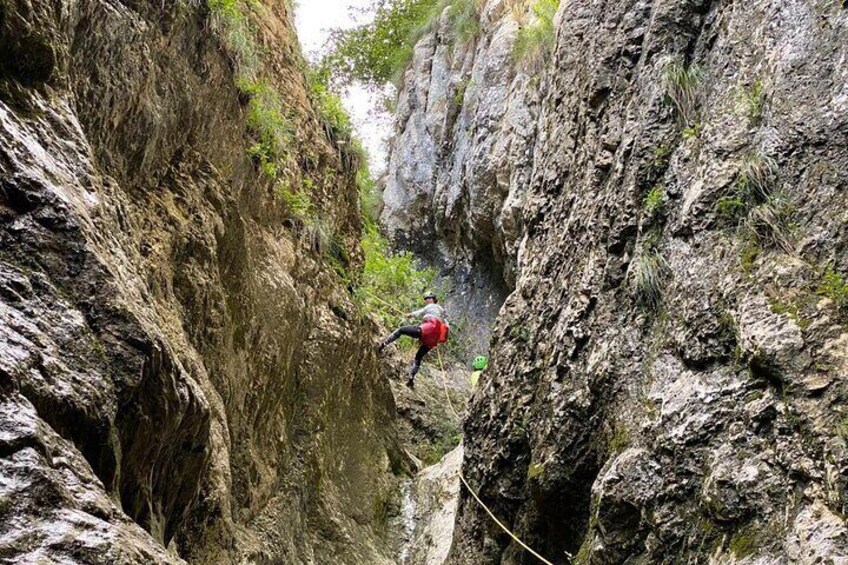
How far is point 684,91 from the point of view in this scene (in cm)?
661

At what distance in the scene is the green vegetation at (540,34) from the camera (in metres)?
14.7

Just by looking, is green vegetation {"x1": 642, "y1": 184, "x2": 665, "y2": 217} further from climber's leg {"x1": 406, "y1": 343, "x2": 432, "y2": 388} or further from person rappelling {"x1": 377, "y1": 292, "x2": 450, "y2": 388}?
climber's leg {"x1": 406, "y1": 343, "x2": 432, "y2": 388}

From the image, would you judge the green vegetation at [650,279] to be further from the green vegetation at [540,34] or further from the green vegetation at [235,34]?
the green vegetation at [540,34]

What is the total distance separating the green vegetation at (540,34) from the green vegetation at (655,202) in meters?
8.83

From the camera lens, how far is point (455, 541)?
865 centimetres

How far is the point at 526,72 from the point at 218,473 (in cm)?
1176

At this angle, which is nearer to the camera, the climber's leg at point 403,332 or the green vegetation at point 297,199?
the green vegetation at point 297,199

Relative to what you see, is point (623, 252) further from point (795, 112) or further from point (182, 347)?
point (182, 347)

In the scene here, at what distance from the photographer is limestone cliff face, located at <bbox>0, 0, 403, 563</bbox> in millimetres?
3262

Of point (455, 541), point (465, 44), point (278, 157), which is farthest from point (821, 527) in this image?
point (465, 44)

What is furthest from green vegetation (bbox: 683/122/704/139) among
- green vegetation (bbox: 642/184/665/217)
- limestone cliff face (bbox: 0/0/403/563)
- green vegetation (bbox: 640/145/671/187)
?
limestone cliff face (bbox: 0/0/403/563)

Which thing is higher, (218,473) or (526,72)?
(526,72)

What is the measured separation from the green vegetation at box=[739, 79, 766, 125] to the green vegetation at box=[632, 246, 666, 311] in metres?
1.21

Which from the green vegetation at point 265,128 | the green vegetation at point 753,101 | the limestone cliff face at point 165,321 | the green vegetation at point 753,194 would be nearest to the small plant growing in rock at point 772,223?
the green vegetation at point 753,194
